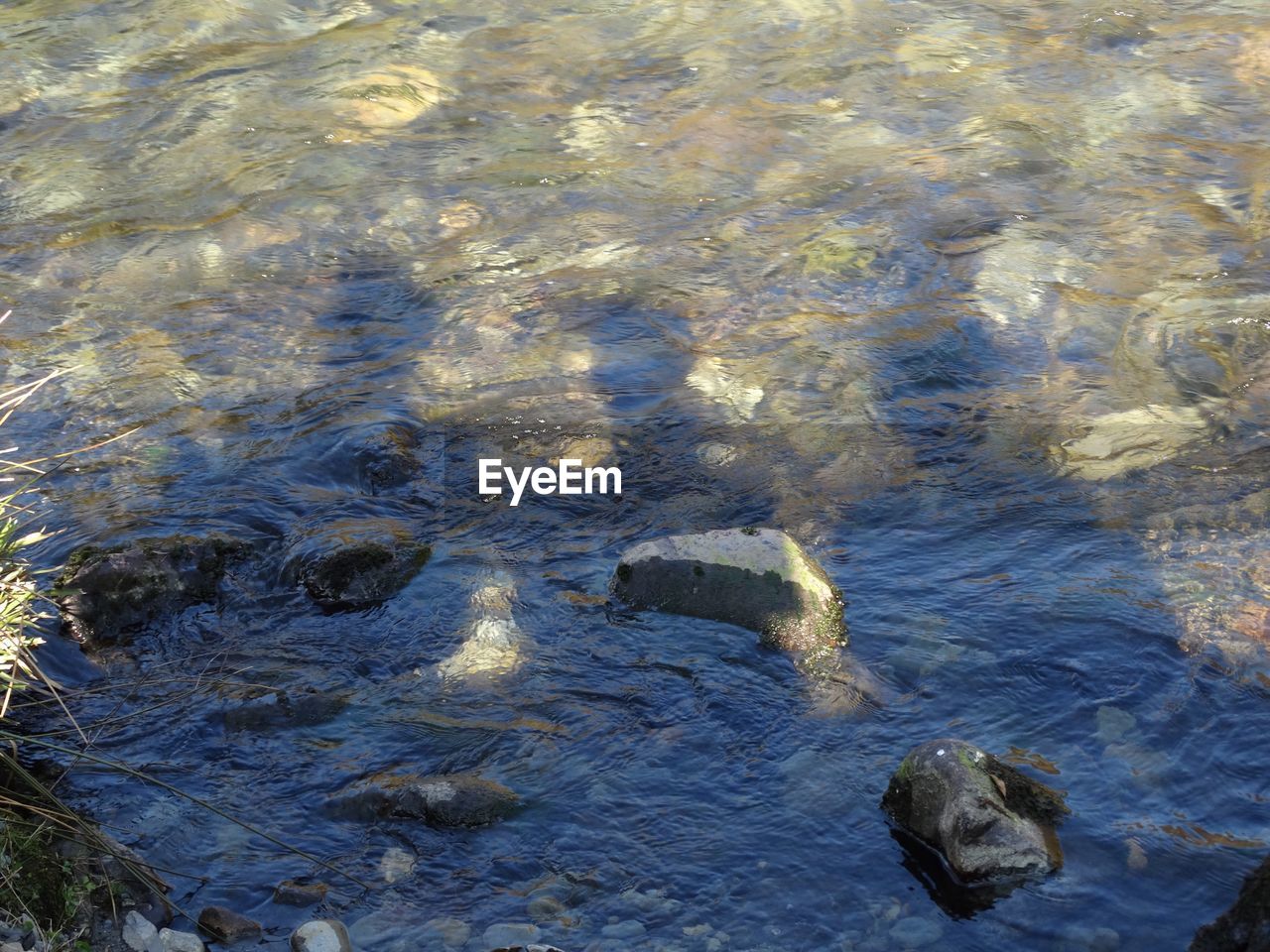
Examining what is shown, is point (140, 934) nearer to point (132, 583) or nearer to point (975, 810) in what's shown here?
point (132, 583)

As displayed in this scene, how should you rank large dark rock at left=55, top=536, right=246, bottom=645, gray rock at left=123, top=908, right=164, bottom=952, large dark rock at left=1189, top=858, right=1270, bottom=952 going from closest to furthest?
large dark rock at left=1189, top=858, right=1270, bottom=952, gray rock at left=123, top=908, right=164, bottom=952, large dark rock at left=55, top=536, right=246, bottom=645

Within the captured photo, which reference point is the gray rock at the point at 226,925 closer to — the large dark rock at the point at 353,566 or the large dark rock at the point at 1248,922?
the large dark rock at the point at 353,566

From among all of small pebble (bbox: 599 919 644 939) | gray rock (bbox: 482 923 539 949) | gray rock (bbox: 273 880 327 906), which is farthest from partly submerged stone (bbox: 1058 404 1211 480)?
gray rock (bbox: 273 880 327 906)

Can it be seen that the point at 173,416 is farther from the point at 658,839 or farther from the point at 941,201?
the point at 941,201
